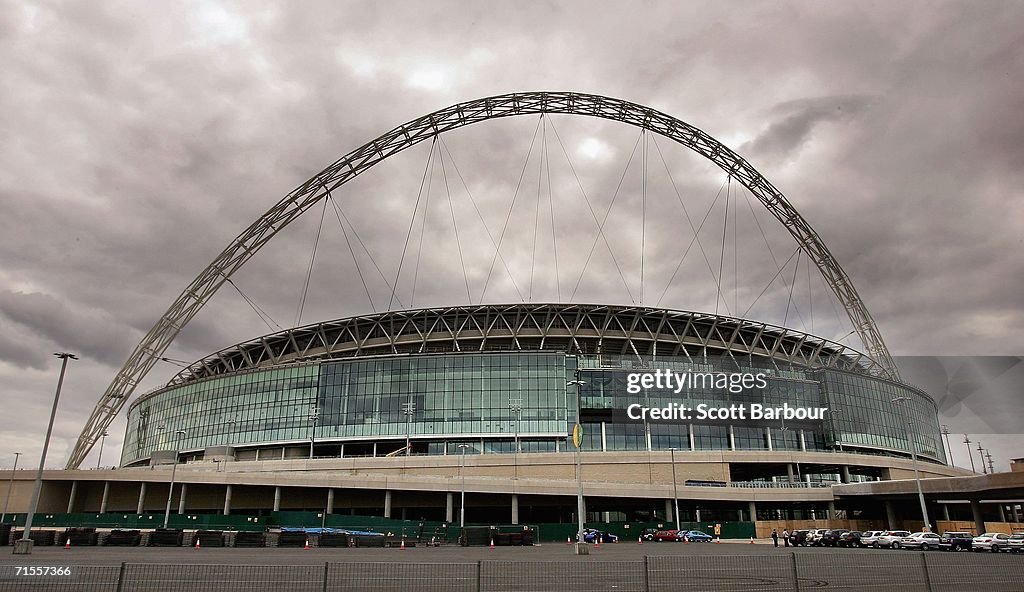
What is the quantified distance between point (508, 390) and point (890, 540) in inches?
2317

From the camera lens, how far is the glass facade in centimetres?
9800

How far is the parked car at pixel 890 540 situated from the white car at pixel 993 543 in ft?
17.1

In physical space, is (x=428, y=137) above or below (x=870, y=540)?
above

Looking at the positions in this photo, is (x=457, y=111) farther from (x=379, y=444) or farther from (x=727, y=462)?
(x=727, y=462)

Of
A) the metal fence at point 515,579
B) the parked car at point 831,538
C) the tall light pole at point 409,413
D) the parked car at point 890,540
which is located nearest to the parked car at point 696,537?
the parked car at point 831,538

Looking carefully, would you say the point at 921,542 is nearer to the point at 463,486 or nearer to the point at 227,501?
the point at 463,486

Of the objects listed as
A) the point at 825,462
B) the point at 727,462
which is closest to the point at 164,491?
the point at 727,462

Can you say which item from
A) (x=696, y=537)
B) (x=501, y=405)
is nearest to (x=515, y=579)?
(x=696, y=537)

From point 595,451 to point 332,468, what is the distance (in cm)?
3628

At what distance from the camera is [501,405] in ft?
323

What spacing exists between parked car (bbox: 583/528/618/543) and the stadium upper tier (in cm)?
2816

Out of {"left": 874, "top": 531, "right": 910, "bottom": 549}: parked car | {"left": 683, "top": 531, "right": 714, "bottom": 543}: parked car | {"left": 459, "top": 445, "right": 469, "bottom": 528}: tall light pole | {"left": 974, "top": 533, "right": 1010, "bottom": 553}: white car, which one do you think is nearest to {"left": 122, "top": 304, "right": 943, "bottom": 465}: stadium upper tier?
{"left": 459, "top": 445, "right": 469, "bottom": 528}: tall light pole

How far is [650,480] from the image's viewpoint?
86875mm

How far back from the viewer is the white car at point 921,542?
45.5 m
